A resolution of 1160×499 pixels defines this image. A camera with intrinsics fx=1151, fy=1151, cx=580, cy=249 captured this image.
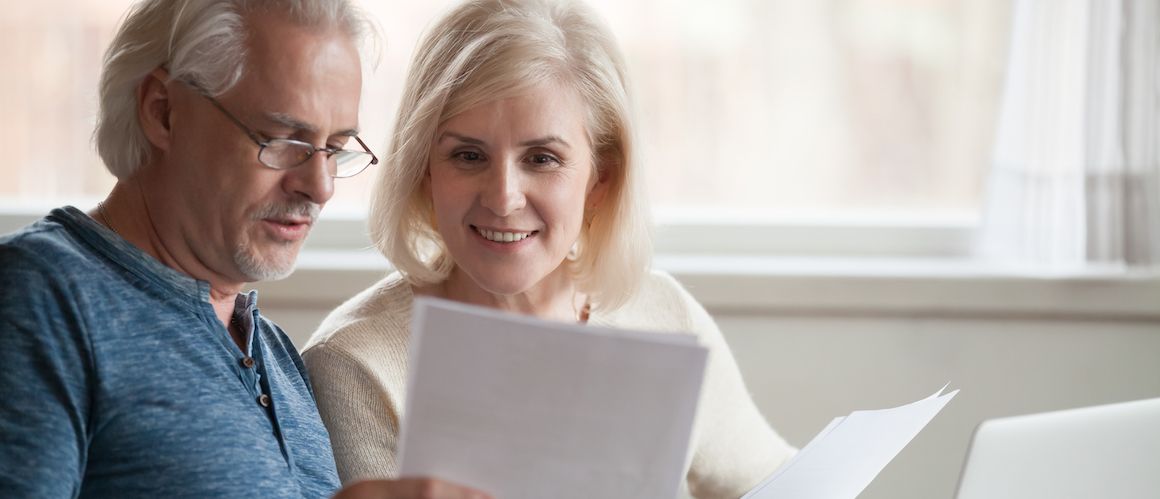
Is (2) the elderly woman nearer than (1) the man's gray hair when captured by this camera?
No

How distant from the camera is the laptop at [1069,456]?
1243mm

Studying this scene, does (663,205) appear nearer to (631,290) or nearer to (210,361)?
(631,290)

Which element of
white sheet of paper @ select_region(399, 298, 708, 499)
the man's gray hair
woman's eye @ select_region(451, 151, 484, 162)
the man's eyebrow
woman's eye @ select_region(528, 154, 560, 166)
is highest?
the man's gray hair

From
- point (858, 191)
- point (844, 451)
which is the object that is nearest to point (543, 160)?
point (844, 451)

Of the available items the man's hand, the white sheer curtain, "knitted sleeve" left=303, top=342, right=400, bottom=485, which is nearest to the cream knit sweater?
"knitted sleeve" left=303, top=342, right=400, bottom=485

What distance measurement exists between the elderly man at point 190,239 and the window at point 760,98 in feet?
4.37

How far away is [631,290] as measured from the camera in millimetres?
1854

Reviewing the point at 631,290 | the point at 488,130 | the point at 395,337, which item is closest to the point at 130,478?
the point at 395,337

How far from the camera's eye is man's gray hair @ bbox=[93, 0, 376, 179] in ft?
4.21

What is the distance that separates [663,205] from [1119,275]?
3.30ft

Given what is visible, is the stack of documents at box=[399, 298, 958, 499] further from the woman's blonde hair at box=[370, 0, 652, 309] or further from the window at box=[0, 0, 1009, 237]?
the window at box=[0, 0, 1009, 237]

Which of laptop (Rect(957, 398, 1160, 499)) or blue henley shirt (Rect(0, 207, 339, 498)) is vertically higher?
blue henley shirt (Rect(0, 207, 339, 498))

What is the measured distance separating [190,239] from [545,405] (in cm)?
57

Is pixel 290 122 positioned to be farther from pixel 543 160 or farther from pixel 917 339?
pixel 917 339
